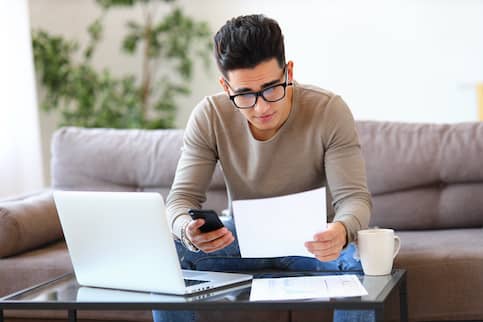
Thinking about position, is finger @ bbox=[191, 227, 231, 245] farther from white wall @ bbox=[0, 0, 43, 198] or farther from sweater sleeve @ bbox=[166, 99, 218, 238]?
white wall @ bbox=[0, 0, 43, 198]

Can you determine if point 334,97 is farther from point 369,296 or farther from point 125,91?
point 125,91

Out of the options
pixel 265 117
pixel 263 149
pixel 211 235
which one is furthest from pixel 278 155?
pixel 211 235

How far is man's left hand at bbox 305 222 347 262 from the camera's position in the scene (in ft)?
5.44

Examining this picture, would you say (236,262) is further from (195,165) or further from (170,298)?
(170,298)

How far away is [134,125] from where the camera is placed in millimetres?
4277

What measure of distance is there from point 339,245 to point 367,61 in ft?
→ 8.76

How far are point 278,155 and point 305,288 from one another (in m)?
0.54

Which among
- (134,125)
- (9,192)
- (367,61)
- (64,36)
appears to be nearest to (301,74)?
(367,61)

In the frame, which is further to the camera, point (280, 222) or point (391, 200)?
point (391, 200)

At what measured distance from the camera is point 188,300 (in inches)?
61.2

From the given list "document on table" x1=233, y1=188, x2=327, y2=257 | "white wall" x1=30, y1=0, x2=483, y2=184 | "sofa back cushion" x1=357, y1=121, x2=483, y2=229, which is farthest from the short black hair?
"white wall" x1=30, y1=0, x2=483, y2=184

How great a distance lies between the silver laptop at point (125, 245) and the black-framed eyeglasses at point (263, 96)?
0.40m

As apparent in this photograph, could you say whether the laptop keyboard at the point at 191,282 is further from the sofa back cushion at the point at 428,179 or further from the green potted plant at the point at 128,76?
the green potted plant at the point at 128,76

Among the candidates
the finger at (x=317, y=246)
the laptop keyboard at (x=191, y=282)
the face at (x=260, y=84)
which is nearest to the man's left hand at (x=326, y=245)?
the finger at (x=317, y=246)
